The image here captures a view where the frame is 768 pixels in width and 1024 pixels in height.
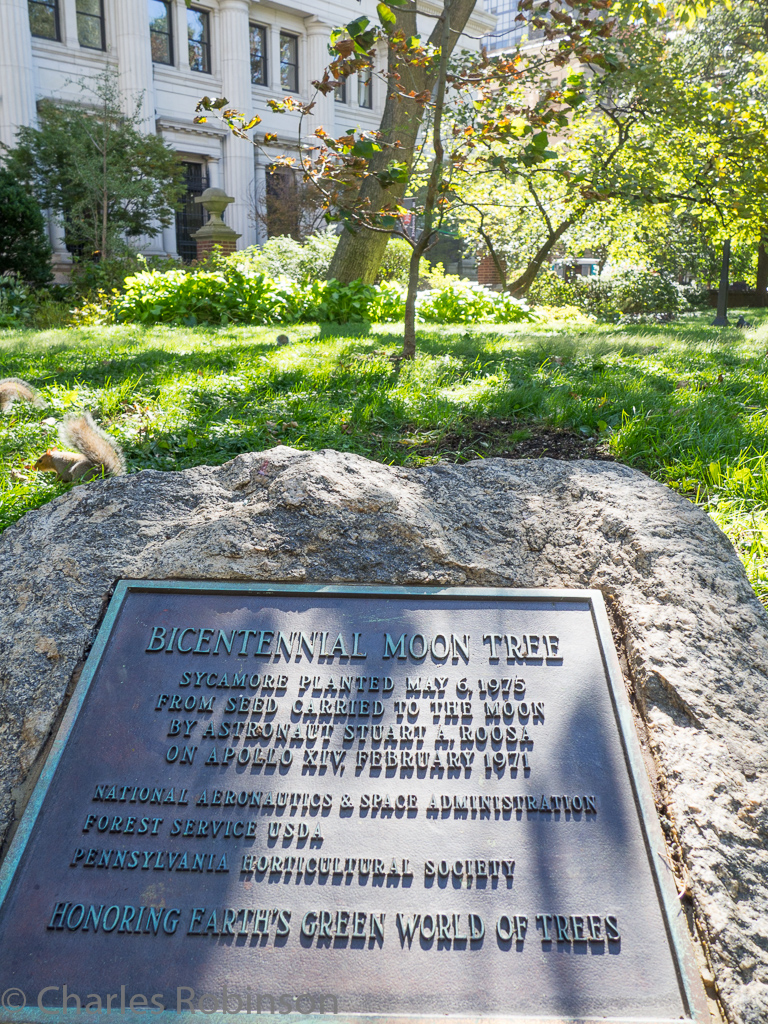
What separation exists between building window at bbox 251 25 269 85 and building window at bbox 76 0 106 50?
5.88 metres

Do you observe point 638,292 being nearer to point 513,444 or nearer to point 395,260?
point 395,260

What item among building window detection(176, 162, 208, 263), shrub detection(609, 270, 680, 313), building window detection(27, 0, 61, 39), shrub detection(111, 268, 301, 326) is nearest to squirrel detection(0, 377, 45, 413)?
shrub detection(111, 268, 301, 326)

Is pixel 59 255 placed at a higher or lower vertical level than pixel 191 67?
lower

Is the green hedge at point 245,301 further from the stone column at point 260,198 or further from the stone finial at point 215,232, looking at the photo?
the stone column at point 260,198

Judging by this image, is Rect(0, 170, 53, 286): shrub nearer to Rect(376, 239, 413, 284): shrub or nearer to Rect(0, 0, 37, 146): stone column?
Rect(0, 0, 37, 146): stone column

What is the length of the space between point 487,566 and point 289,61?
30528mm

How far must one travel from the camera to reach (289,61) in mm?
27734

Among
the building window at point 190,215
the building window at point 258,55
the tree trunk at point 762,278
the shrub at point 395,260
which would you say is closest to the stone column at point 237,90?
the building window at point 190,215

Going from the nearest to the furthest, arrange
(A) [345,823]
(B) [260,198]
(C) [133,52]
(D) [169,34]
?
(A) [345,823], (C) [133,52], (D) [169,34], (B) [260,198]

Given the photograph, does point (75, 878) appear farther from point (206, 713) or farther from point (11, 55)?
point (11, 55)

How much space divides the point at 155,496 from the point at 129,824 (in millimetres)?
1287

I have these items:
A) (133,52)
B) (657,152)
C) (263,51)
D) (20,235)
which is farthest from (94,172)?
(263,51)

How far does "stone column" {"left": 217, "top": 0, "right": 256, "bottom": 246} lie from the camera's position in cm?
2452

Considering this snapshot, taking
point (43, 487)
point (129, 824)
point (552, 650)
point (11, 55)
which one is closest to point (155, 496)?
point (43, 487)
